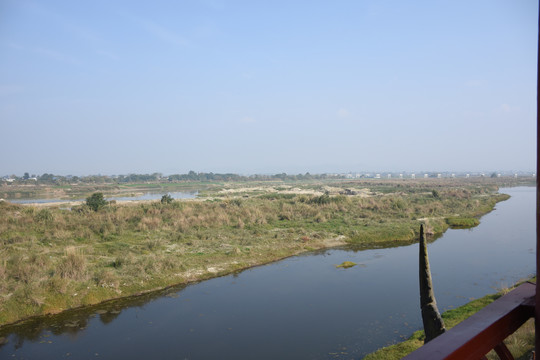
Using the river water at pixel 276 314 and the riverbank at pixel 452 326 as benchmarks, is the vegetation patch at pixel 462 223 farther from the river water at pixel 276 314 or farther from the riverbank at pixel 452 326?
the riverbank at pixel 452 326

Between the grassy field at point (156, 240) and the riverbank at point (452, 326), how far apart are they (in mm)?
11528

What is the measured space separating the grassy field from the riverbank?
11.5m

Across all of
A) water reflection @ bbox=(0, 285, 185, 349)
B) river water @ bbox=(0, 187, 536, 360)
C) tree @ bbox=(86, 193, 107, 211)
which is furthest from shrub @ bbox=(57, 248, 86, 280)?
tree @ bbox=(86, 193, 107, 211)

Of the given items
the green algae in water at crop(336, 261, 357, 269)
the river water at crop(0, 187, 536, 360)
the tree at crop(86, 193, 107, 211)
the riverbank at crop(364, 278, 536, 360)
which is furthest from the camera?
the tree at crop(86, 193, 107, 211)

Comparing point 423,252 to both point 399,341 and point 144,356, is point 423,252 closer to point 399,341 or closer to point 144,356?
point 399,341

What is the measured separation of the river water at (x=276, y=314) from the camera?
12.5m

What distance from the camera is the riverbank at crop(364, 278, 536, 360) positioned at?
26.4 ft

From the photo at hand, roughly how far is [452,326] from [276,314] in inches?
315

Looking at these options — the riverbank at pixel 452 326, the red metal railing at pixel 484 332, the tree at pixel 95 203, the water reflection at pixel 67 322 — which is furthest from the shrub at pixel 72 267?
the red metal railing at pixel 484 332

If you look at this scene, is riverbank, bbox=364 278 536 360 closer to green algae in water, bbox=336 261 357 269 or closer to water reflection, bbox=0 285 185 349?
green algae in water, bbox=336 261 357 269

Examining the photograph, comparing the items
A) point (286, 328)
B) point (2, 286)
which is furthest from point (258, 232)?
point (2, 286)

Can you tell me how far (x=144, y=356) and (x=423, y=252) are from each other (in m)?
9.84

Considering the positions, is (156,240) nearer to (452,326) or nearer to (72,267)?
(72,267)

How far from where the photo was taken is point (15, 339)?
13.0 meters
